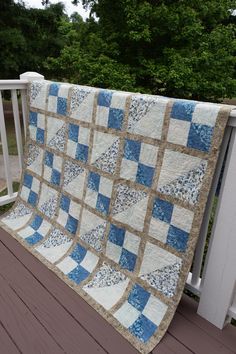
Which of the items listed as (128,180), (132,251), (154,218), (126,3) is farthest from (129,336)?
(126,3)

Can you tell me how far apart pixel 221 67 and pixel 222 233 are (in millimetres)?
5365

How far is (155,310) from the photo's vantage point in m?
1.41

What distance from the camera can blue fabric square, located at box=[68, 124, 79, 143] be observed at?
1776mm

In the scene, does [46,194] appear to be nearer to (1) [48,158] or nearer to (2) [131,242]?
(1) [48,158]

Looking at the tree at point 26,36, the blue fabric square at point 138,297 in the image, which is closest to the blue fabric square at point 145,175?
the blue fabric square at point 138,297

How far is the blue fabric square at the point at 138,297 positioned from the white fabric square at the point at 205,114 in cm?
83

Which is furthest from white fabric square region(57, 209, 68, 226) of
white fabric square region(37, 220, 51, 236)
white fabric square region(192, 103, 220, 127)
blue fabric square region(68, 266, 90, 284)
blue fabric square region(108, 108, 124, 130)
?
white fabric square region(192, 103, 220, 127)

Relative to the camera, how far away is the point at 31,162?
2.21 metres

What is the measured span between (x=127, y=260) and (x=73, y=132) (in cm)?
79

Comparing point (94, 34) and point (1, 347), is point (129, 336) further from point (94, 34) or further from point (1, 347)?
point (94, 34)

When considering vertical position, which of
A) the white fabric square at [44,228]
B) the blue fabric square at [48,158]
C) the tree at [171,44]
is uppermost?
the tree at [171,44]

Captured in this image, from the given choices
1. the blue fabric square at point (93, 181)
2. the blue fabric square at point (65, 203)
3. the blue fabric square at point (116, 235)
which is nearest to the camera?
the blue fabric square at point (116, 235)

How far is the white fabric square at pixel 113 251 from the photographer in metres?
1.61

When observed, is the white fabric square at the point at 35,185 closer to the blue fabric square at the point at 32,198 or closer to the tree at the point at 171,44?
the blue fabric square at the point at 32,198
